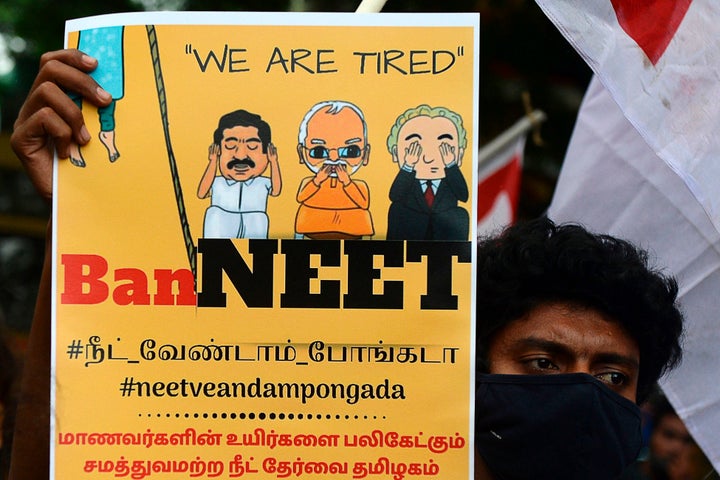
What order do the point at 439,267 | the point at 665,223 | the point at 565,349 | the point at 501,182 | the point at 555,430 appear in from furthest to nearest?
the point at 501,182
the point at 665,223
the point at 565,349
the point at 555,430
the point at 439,267

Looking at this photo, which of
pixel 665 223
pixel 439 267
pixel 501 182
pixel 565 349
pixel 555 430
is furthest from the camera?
pixel 501 182

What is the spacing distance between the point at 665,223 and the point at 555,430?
1077 millimetres

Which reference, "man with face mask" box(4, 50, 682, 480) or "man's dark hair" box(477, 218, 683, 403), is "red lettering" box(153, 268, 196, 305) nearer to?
"man with face mask" box(4, 50, 682, 480)

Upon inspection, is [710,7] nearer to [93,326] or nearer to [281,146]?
[281,146]

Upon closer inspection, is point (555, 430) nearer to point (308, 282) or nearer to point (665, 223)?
point (308, 282)

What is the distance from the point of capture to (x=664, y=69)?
2830 mm

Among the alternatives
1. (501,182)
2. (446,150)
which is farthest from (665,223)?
(501,182)

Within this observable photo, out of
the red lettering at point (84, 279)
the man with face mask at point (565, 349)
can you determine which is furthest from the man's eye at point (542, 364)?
the red lettering at point (84, 279)

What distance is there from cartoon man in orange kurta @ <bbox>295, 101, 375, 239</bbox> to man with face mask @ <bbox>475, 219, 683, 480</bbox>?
0.63 metres

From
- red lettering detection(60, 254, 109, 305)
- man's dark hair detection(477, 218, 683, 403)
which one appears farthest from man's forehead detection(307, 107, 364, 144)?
man's dark hair detection(477, 218, 683, 403)

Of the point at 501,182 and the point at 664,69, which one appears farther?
the point at 501,182

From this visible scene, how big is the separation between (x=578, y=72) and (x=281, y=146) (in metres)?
6.37

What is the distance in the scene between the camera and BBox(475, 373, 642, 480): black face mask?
2.72m

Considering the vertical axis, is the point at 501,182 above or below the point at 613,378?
above
